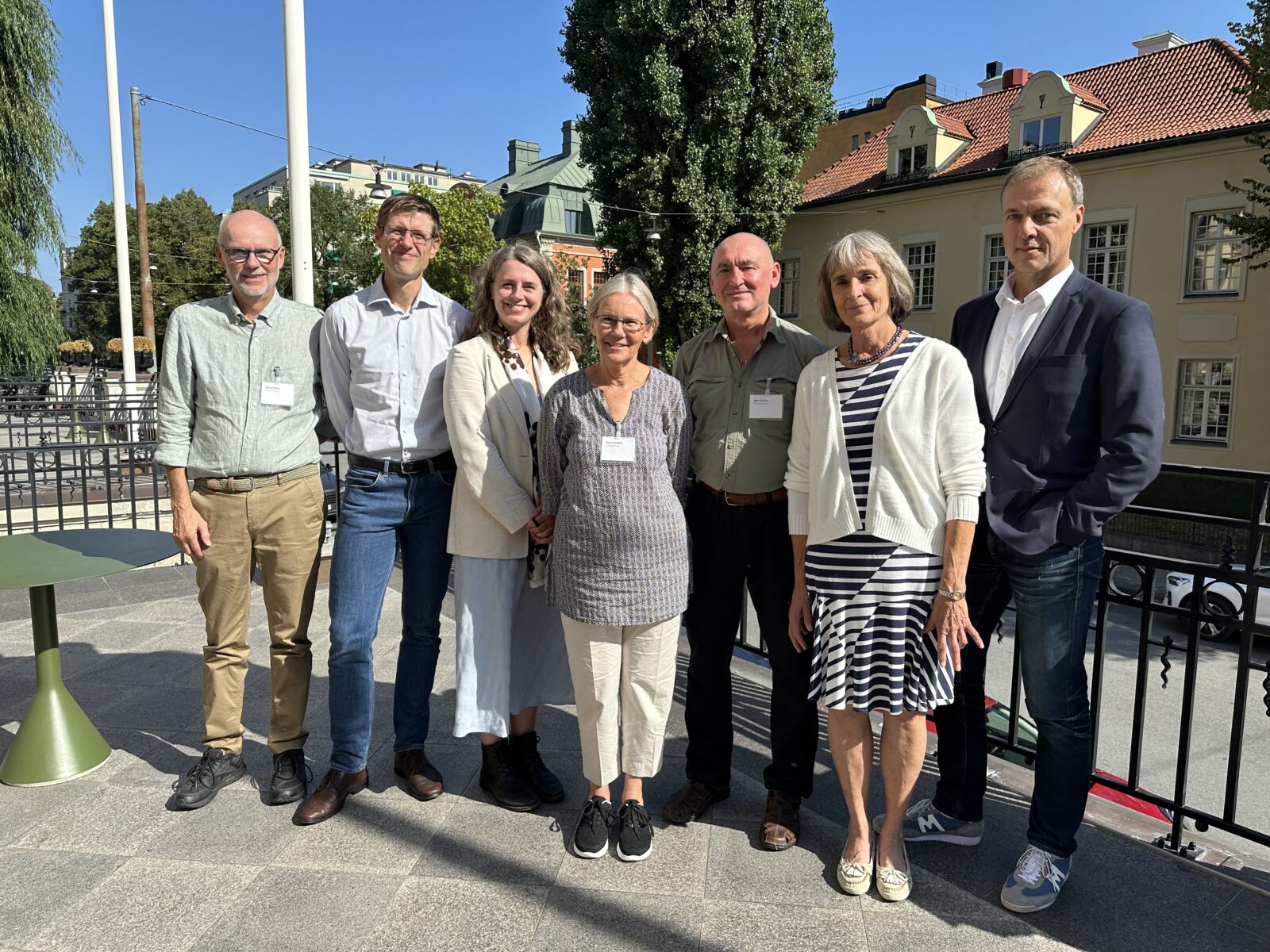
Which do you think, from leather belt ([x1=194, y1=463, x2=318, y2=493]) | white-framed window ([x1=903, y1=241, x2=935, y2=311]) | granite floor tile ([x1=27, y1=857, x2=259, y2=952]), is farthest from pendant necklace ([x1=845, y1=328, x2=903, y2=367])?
white-framed window ([x1=903, y1=241, x2=935, y2=311])

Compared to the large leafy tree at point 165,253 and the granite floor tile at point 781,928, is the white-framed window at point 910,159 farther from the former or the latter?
the large leafy tree at point 165,253

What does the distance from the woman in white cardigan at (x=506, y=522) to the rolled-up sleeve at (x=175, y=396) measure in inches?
37.8

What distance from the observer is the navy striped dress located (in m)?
2.46

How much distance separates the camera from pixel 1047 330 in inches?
96.0

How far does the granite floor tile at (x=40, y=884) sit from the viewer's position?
241 cm

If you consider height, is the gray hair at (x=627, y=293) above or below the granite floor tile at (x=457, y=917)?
above

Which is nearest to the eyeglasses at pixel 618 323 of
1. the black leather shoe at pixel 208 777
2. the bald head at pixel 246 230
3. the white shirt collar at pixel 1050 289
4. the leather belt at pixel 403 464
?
the leather belt at pixel 403 464

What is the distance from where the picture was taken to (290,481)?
10.4ft

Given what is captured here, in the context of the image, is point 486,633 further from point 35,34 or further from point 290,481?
point 35,34

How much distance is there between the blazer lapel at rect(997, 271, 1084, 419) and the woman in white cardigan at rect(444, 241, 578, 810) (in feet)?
4.99

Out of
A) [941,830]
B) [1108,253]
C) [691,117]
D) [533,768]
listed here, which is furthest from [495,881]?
[1108,253]

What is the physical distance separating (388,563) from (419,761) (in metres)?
0.78

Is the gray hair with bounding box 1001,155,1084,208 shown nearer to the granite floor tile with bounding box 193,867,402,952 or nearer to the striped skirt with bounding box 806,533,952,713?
the striped skirt with bounding box 806,533,952,713

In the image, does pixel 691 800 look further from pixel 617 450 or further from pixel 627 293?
pixel 627 293
